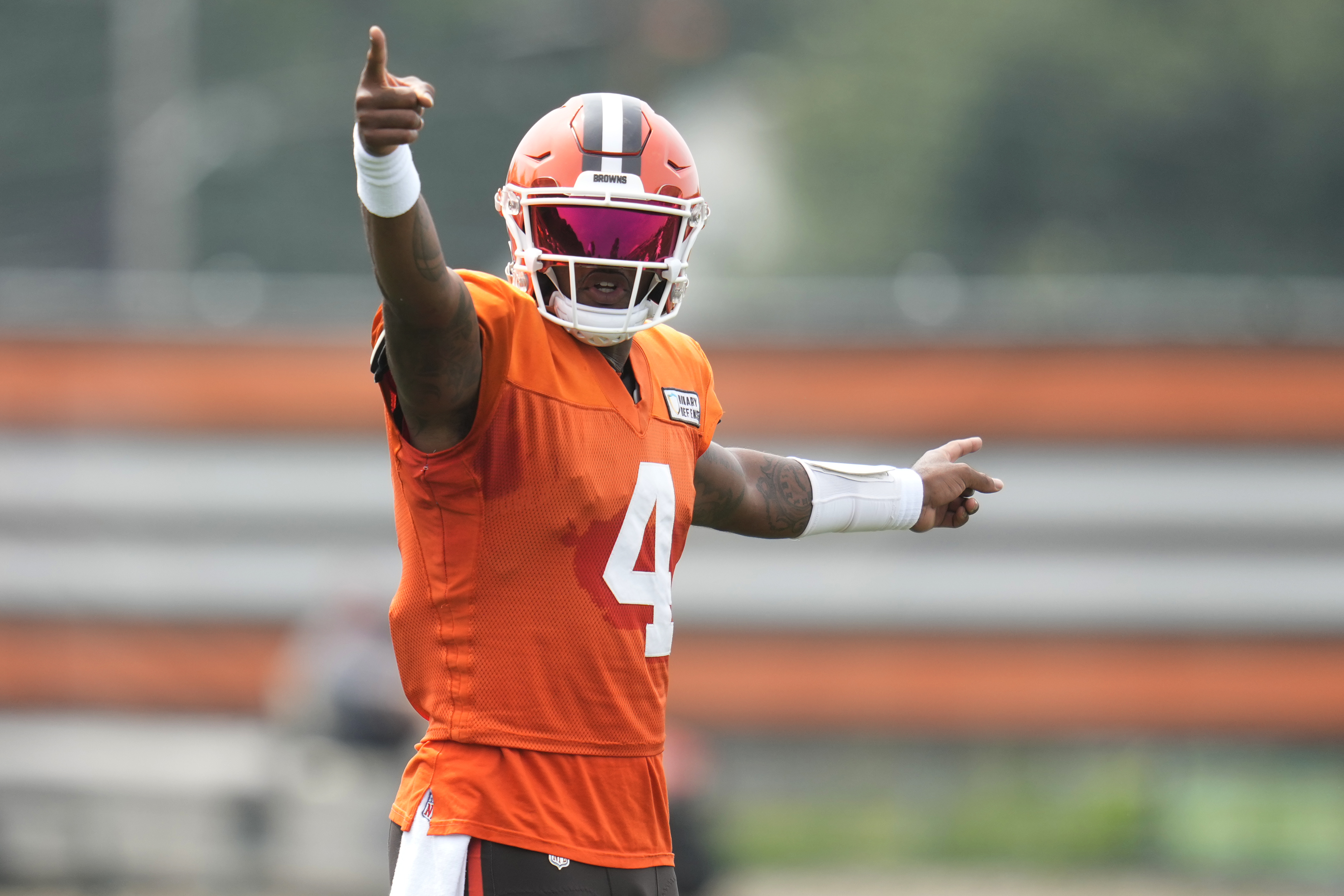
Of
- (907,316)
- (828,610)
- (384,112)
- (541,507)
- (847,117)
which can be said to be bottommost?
(828,610)

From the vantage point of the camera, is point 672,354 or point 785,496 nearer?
point 672,354

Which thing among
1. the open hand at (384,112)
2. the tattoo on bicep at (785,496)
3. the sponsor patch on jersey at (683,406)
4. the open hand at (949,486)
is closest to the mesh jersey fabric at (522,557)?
the sponsor patch on jersey at (683,406)

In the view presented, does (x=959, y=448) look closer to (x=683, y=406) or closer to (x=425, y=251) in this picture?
→ (x=683, y=406)

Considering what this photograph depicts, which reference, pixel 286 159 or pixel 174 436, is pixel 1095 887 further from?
pixel 286 159

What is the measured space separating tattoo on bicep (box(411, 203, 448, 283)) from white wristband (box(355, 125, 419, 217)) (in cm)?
4

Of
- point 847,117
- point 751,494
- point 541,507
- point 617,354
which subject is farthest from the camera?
point 847,117

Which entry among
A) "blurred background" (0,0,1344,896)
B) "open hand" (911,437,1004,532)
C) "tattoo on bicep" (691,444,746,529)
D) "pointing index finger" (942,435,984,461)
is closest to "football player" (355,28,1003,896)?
"tattoo on bicep" (691,444,746,529)

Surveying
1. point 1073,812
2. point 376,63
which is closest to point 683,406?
point 376,63

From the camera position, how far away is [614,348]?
314 cm

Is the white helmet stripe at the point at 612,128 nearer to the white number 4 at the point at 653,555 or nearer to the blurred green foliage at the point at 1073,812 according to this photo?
the white number 4 at the point at 653,555

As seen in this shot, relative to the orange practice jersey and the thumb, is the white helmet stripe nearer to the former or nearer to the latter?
the orange practice jersey

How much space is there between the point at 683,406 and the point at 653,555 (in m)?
0.35

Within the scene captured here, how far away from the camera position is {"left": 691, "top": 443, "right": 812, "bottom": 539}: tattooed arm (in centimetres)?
341

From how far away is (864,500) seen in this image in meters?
3.61
